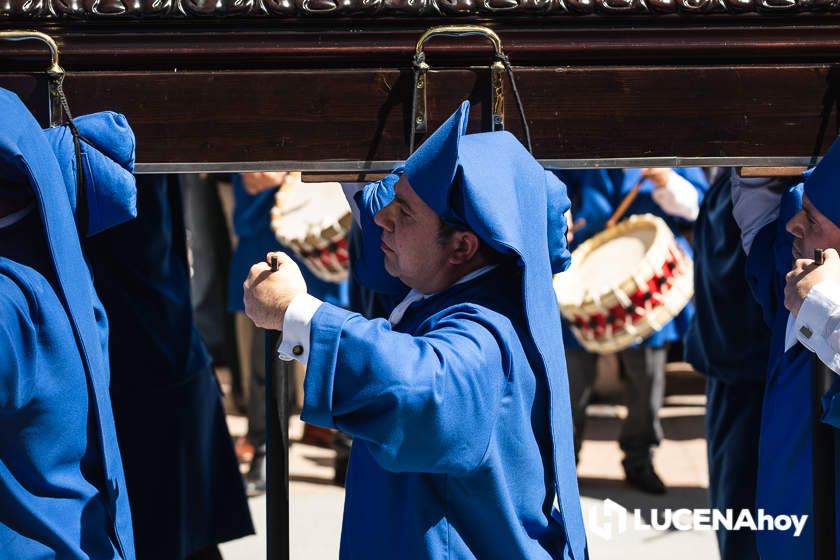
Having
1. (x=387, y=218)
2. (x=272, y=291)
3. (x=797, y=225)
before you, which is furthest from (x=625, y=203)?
(x=272, y=291)

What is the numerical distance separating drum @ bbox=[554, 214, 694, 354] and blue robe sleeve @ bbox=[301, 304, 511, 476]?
2.62 meters

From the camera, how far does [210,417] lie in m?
4.18

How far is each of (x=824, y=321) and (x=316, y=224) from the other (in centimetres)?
294

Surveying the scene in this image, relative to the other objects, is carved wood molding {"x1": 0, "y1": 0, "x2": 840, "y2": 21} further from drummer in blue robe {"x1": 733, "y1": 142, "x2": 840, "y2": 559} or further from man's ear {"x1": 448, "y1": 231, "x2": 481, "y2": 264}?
man's ear {"x1": 448, "y1": 231, "x2": 481, "y2": 264}

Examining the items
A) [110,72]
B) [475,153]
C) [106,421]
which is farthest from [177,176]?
[475,153]

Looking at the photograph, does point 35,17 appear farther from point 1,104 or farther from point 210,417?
point 210,417

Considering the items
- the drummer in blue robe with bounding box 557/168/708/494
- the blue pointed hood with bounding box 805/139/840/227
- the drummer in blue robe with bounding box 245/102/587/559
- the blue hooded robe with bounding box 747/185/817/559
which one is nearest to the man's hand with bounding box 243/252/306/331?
the drummer in blue robe with bounding box 245/102/587/559

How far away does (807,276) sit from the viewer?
2771mm

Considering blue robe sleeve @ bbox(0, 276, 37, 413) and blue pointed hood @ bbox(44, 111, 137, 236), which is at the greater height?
blue pointed hood @ bbox(44, 111, 137, 236)

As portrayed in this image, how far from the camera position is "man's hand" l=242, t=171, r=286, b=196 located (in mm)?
5617

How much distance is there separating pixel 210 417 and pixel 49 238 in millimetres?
1664

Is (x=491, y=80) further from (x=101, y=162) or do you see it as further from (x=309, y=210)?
(x=309, y=210)

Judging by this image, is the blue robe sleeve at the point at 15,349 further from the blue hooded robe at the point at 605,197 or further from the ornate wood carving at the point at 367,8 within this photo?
the blue hooded robe at the point at 605,197

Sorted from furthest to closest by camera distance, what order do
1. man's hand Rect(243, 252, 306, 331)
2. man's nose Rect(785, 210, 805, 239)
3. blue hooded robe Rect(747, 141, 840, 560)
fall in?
blue hooded robe Rect(747, 141, 840, 560) → man's nose Rect(785, 210, 805, 239) → man's hand Rect(243, 252, 306, 331)
